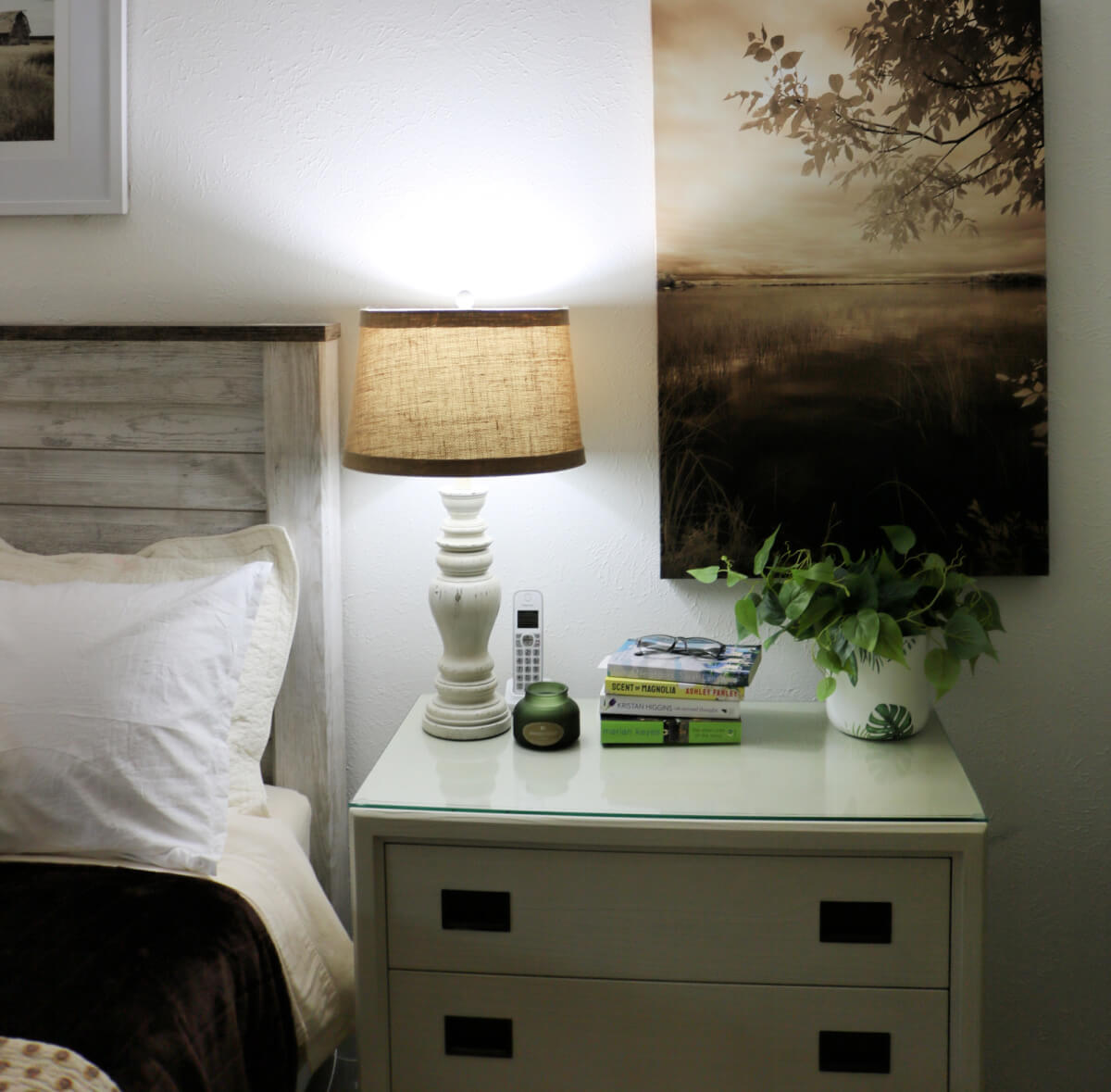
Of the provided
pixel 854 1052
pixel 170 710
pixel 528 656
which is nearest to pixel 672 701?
pixel 528 656

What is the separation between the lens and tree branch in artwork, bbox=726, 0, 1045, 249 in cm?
171

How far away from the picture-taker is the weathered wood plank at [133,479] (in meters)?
1.85

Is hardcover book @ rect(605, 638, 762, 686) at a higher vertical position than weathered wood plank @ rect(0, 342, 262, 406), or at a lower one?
lower

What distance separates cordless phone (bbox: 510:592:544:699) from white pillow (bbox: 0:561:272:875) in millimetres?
425

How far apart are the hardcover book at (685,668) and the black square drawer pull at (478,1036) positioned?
0.49 metres

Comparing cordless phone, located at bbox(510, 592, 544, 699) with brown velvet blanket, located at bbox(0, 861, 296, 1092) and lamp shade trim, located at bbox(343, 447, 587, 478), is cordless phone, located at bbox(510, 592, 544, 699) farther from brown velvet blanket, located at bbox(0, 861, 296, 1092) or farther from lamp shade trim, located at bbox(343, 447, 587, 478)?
brown velvet blanket, located at bbox(0, 861, 296, 1092)

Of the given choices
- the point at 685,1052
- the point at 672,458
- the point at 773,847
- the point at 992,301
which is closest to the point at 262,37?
the point at 672,458

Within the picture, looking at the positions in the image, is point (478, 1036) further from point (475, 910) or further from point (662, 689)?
point (662, 689)

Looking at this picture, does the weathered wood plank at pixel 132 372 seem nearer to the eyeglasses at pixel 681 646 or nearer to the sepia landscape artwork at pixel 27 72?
the sepia landscape artwork at pixel 27 72

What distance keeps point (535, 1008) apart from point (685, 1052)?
7.6 inches

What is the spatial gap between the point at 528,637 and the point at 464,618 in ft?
0.55

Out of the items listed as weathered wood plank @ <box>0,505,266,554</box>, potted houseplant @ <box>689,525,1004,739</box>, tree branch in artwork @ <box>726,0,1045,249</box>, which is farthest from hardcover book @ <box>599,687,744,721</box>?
tree branch in artwork @ <box>726,0,1045,249</box>

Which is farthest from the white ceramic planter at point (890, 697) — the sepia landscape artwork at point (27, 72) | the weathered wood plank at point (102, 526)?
the sepia landscape artwork at point (27, 72)

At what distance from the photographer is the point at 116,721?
4.95ft
